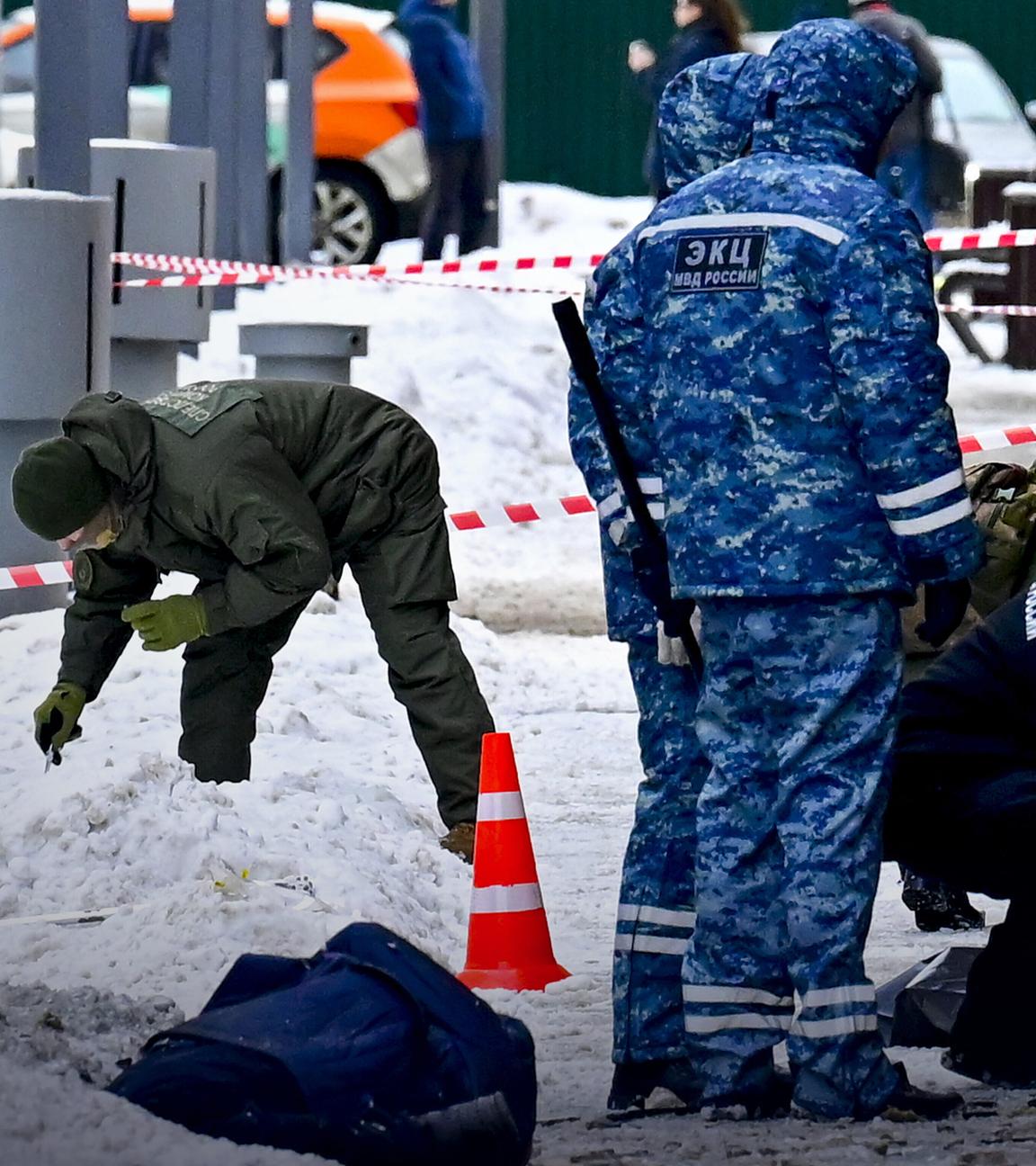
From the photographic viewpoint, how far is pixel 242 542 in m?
5.64

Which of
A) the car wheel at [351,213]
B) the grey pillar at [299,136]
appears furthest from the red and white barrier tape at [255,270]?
the car wheel at [351,213]

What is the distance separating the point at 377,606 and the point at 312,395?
522mm

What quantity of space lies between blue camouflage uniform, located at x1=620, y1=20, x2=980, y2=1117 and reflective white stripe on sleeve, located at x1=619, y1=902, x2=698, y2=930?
0.18 meters

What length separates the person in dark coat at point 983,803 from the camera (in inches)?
179

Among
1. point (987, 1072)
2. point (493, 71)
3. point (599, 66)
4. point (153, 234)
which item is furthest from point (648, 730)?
point (599, 66)

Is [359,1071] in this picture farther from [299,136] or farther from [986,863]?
[299,136]

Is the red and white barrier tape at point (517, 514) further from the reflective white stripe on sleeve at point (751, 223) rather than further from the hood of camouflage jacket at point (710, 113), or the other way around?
the reflective white stripe on sleeve at point (751, 223)

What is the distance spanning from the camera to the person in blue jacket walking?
16.4 meters

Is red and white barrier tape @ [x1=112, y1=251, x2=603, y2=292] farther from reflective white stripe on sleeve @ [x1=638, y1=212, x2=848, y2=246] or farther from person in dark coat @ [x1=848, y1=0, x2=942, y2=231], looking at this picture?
reflective white stripe on sleeve @ [x1=638, y1=212, x2=848, y2=246]

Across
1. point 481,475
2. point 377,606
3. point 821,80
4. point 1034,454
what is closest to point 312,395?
point 377,606

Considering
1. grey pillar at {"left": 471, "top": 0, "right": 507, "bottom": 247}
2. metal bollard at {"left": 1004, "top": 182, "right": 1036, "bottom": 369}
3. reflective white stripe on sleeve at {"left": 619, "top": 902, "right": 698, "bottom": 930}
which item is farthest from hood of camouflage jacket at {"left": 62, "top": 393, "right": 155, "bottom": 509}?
grey pillar at {"left": 471, "top": 0, "right": 507, "bottom": 247}

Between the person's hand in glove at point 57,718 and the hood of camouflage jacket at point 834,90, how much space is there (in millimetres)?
2352

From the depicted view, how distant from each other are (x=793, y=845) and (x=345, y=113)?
506 inches

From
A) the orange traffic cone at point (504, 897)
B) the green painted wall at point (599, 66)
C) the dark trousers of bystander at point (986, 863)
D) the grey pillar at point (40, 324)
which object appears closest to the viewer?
the dark trousers of bystander at point (986, 863)
